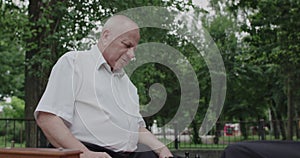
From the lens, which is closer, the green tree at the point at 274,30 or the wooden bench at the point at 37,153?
the wooden bench at the point at 37,153

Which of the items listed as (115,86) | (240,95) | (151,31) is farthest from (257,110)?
(115,86)

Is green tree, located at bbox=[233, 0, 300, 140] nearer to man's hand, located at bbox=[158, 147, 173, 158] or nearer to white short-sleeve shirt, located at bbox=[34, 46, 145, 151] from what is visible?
man's hand, located at bbox=[158, 147, 173, 158]

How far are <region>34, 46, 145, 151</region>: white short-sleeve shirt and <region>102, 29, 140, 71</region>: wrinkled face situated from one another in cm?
5

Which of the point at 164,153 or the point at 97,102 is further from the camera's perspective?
the point at 164,153

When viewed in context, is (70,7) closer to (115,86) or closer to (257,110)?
(115,86)

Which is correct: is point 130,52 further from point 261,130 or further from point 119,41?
point 261,130

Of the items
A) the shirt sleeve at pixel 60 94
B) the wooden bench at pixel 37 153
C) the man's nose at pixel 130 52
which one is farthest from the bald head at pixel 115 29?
the wooden bench at pixel 37 153

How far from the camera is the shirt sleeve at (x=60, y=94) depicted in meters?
2.14

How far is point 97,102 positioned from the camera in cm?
229

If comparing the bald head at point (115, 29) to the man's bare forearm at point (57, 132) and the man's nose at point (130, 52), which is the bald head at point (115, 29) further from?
the man's bare forearm at point (57, 132)

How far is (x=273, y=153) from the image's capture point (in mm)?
1482

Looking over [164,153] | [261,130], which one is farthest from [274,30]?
[164,153]

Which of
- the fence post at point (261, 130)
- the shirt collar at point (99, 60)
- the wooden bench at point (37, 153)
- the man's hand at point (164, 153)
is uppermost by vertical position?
the shirt collar at point (99, 60)

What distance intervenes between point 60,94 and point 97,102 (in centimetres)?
22
